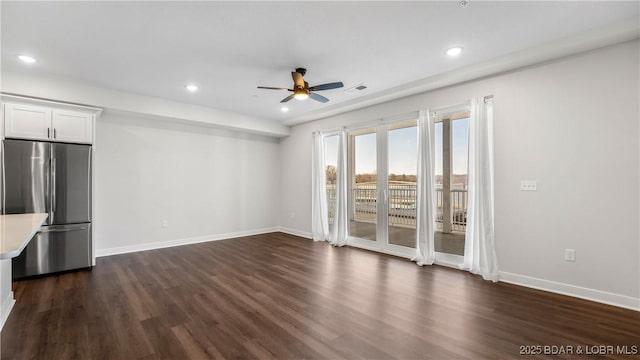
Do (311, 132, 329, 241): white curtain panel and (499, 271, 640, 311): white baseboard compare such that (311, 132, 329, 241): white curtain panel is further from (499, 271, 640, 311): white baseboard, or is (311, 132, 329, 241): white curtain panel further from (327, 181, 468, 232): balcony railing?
(499, 271, 640, 311): white baseboard

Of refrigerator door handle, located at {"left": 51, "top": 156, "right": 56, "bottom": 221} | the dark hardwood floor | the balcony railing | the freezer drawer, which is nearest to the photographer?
the dark hardwood floor

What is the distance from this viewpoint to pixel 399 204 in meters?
5.31

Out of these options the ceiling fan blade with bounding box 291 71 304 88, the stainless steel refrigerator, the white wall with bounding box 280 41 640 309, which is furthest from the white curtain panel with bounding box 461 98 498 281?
the stainless steel refrigerator

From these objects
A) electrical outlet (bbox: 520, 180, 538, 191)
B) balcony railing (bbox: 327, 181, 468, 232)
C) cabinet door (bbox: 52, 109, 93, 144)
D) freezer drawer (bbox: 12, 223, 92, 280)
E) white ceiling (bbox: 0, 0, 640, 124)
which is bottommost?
freezer drawer (bbox: 12, 223, 92, 280)

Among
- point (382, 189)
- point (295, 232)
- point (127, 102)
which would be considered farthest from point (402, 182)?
point (127, 102)

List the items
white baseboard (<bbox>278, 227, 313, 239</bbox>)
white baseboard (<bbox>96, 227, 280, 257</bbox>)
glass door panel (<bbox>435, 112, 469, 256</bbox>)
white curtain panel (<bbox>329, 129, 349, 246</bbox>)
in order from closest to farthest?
glass door panel (<bbox>435, 112, 469, 256</bbox>) < white baseboard (<bbox>96, 227, 280, 257</bbox>) < white curtain panel (<bbox>329, 129, 349, 246</bbox>) < white baseboard (<bbox>278, 227, 313, 239</bbox>)

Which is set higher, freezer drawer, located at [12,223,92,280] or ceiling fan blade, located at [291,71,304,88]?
ceiling fan blade, located at [291,71,304,88]

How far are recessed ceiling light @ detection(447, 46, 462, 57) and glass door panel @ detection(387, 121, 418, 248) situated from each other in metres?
1.55

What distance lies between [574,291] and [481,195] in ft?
4.57

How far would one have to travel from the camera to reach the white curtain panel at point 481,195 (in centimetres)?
377

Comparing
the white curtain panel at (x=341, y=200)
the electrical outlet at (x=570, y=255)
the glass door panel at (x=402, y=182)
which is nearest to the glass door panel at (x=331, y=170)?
the white curtain panel at (x=341, y=200)


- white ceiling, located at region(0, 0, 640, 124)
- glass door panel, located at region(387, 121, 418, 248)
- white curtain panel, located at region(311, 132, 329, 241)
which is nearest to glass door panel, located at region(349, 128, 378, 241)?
glass door panel, located at region(387, 121, 418, 248)

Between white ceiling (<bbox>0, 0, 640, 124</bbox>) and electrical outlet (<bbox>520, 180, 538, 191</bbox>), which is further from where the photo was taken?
electrical outlet (<bbox>520, 180, 538, 191</bbox>)

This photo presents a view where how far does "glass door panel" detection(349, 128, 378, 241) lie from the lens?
5566 mm
